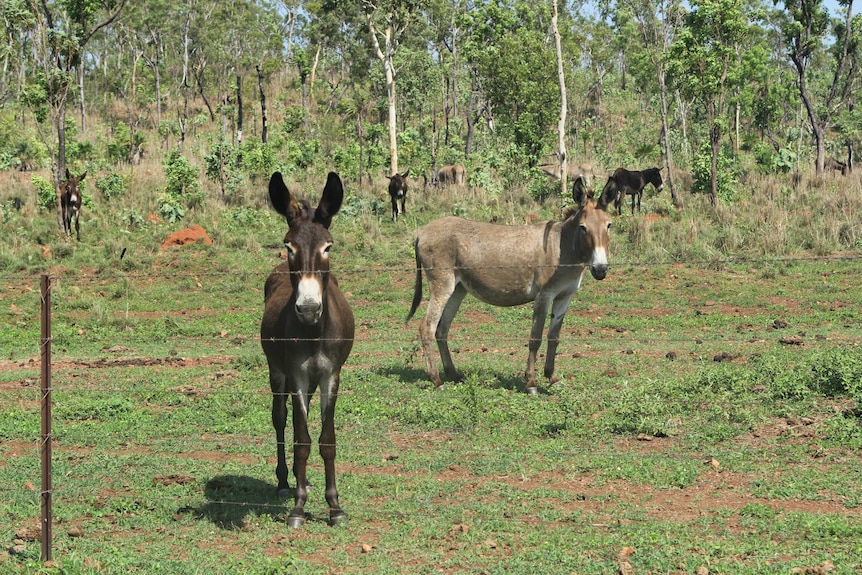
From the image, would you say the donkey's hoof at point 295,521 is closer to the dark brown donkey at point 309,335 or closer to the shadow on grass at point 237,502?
the dark brown donkey at point 309,335

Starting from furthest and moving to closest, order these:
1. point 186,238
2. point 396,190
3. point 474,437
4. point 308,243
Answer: point 396,190
point 186,238
point 474,437
point 308,243

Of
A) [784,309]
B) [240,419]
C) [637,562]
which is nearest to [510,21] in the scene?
[784,309]

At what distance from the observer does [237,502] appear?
707 centimetres

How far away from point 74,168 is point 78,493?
25.6 metres

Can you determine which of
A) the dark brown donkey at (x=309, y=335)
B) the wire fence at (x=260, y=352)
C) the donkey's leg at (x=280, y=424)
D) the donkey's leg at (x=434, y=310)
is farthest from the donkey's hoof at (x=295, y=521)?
the donkey's leg at (x=434, y=310)

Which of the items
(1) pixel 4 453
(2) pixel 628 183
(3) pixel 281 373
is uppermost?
(2) pixel 628 183

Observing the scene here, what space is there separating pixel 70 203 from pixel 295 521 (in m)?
19.4

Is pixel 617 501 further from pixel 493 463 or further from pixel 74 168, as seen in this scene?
pixel 74 168

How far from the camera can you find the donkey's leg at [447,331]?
12070 millimetres

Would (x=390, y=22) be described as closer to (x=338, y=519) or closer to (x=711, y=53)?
(x=711, y=53)

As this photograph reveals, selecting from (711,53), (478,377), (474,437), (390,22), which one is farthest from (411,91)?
(474,437)

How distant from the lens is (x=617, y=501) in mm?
7105

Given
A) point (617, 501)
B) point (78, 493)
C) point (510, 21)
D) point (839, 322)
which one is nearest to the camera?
point (617, 501)

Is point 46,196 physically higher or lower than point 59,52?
lower
